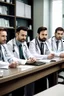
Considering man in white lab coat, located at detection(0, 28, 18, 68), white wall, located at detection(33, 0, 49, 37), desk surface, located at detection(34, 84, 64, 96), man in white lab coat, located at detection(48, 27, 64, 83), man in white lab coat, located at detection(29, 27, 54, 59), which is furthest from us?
white wall, located at detection(33, 0, 49, 37)

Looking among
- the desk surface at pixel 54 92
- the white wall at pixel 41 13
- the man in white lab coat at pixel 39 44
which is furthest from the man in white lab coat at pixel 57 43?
the desk surface at pixel 54 92

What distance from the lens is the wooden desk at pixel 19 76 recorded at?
204 centimetres

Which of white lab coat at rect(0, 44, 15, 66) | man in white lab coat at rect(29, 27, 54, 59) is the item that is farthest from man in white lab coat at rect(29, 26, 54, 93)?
white lab coat at rect(0, 44, 15, 66)

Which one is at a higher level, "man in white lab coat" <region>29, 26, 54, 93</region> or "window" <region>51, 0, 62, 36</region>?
"window" <region>51, 0, 62, 36</region>

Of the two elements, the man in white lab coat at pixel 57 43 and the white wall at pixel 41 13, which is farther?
the white wall at pixel 41 13

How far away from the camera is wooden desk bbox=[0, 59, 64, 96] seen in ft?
6.68

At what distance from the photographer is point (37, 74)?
2.69m

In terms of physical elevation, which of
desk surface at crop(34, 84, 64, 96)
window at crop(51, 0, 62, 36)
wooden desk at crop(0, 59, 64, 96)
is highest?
window at crop(51, 0, 62, 36)

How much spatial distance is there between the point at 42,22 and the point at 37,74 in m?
4.09

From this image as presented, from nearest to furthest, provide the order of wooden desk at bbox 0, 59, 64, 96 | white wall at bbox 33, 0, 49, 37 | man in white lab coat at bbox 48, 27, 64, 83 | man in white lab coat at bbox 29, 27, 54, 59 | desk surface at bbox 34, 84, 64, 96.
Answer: desk surface at bbox 34, 84, 64, 96 → wooden desk at bbox 0, 59, 64, 96 → man in white lab coat at bbox 29, 27, 54, 59 → man in white lab coat at bbox 48, 27, 64, 83 → white wall at bbox 33, 0, 49, 37

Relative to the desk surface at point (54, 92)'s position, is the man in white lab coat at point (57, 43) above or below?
above

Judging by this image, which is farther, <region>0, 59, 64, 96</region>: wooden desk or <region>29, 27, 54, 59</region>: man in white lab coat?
<region>29, 27, 54, 59</region>: man in white lab coat

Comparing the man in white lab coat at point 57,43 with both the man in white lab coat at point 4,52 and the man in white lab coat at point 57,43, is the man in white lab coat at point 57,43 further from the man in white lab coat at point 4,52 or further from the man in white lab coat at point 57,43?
the man in white lab coat at point 4,52

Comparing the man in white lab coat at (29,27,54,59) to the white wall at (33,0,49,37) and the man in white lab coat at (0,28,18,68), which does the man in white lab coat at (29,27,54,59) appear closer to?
the man in white lab coat at (0,28,18,68)
